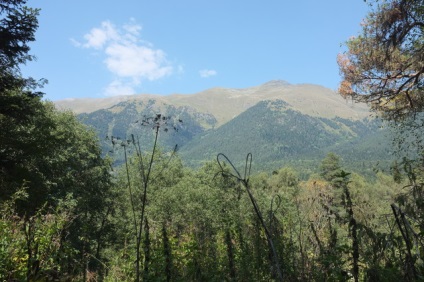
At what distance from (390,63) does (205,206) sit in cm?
2248

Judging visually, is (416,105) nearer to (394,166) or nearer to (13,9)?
(394,166)

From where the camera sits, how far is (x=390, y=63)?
11742mm

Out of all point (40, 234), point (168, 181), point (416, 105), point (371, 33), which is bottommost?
point (168, 181)

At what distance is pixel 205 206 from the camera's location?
1205 inches

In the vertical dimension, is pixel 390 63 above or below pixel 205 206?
above

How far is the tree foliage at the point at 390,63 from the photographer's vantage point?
30.5 feet

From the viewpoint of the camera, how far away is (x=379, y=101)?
44.0 ft

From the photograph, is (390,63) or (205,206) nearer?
(390,63)

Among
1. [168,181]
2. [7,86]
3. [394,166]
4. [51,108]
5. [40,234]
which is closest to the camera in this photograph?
[394,166]

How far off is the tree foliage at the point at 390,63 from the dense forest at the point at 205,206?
0.05m

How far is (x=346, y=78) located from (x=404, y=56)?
263 cm

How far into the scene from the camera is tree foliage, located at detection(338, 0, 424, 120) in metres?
9.29

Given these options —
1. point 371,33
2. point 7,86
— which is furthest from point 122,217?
point 371,33

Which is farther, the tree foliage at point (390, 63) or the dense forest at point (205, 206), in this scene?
the tree foliage at point (390, 63)
